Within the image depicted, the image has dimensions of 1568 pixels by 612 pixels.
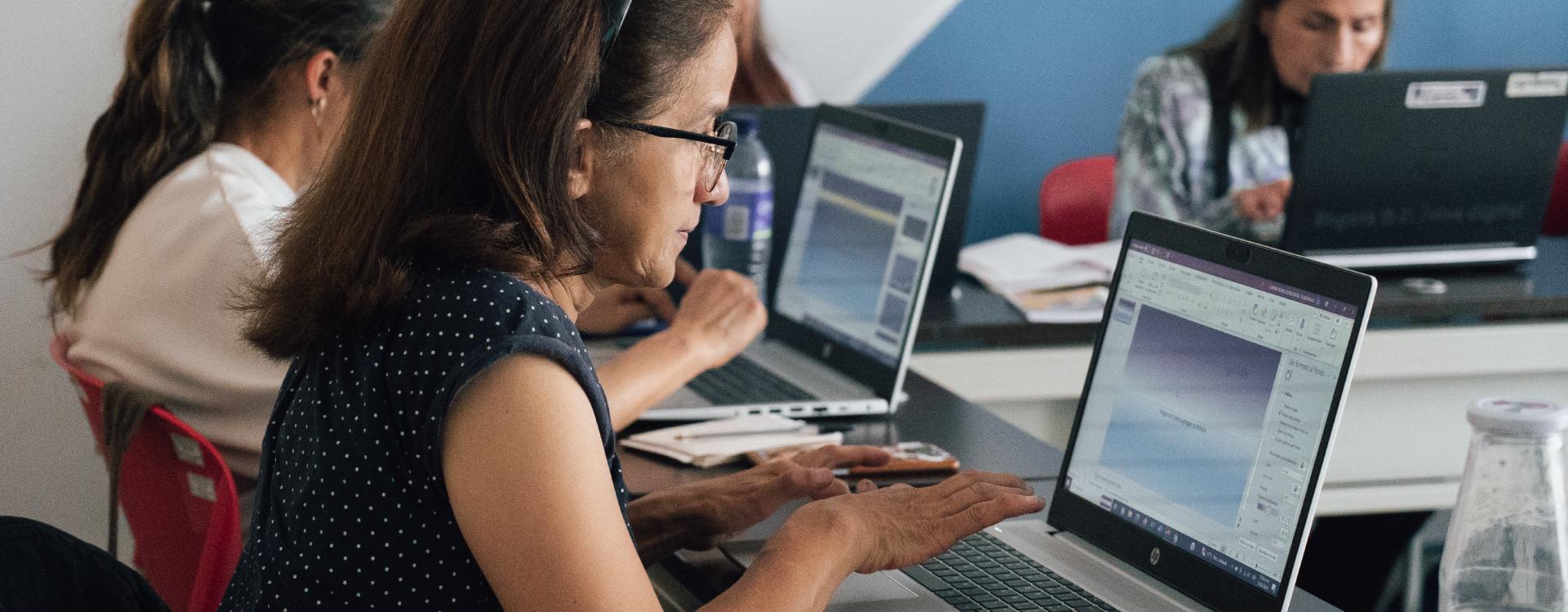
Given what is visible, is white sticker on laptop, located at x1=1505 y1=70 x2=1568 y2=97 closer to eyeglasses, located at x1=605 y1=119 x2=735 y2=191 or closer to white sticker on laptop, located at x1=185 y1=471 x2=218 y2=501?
eyeglasses, located at x1=605 y1=119 x2=735 y2=191

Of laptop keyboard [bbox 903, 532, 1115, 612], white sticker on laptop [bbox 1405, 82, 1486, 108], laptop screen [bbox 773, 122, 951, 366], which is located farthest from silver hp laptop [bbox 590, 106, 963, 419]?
white sticker on laptop [bbox 1405, 82, 1486, 108]

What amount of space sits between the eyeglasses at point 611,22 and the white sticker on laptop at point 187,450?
61 cm

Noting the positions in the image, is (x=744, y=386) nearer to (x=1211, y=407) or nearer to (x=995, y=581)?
(x=995, y=581)

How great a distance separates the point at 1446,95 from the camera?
91.2 inches

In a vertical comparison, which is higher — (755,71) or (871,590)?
(755,71)

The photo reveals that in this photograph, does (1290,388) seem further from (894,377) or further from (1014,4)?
(1014,4)

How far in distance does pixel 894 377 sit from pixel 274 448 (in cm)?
82

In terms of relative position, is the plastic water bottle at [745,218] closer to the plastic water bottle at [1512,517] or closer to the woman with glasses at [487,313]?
the woman with glasses at [487,313]

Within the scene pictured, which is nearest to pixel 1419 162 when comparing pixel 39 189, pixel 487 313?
pixel 487 313

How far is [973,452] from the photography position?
167 centimetres

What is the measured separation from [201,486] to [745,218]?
38.2 inches

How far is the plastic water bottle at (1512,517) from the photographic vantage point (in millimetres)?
1060

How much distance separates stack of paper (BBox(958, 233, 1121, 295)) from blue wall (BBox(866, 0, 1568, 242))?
4.48 ft

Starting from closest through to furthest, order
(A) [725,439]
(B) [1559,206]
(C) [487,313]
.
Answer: (C) [487,313] → (A) [725,439] → (B) [1559,206]
